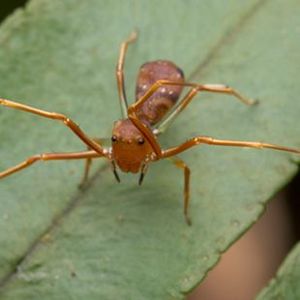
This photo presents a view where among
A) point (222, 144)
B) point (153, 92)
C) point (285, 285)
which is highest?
point (153, 92)

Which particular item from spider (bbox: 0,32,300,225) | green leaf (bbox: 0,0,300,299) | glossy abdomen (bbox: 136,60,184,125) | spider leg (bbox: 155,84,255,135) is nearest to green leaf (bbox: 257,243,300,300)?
green leaf (bbox: 0,0,300,299)

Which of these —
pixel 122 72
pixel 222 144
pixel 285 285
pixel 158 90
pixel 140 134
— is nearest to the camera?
pixel 285 285

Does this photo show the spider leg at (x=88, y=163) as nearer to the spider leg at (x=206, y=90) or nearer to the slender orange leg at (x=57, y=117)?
the slender orange leg at (x=57, y=117)

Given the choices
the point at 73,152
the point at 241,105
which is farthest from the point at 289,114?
the point at 73,152

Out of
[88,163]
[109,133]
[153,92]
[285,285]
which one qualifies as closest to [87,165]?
[88,163]

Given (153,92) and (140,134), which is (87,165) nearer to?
(140,134)

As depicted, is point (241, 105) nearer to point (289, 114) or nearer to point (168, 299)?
point (289, 114)

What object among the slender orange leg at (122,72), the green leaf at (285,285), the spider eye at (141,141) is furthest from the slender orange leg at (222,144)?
the green leaf at (285,285)
